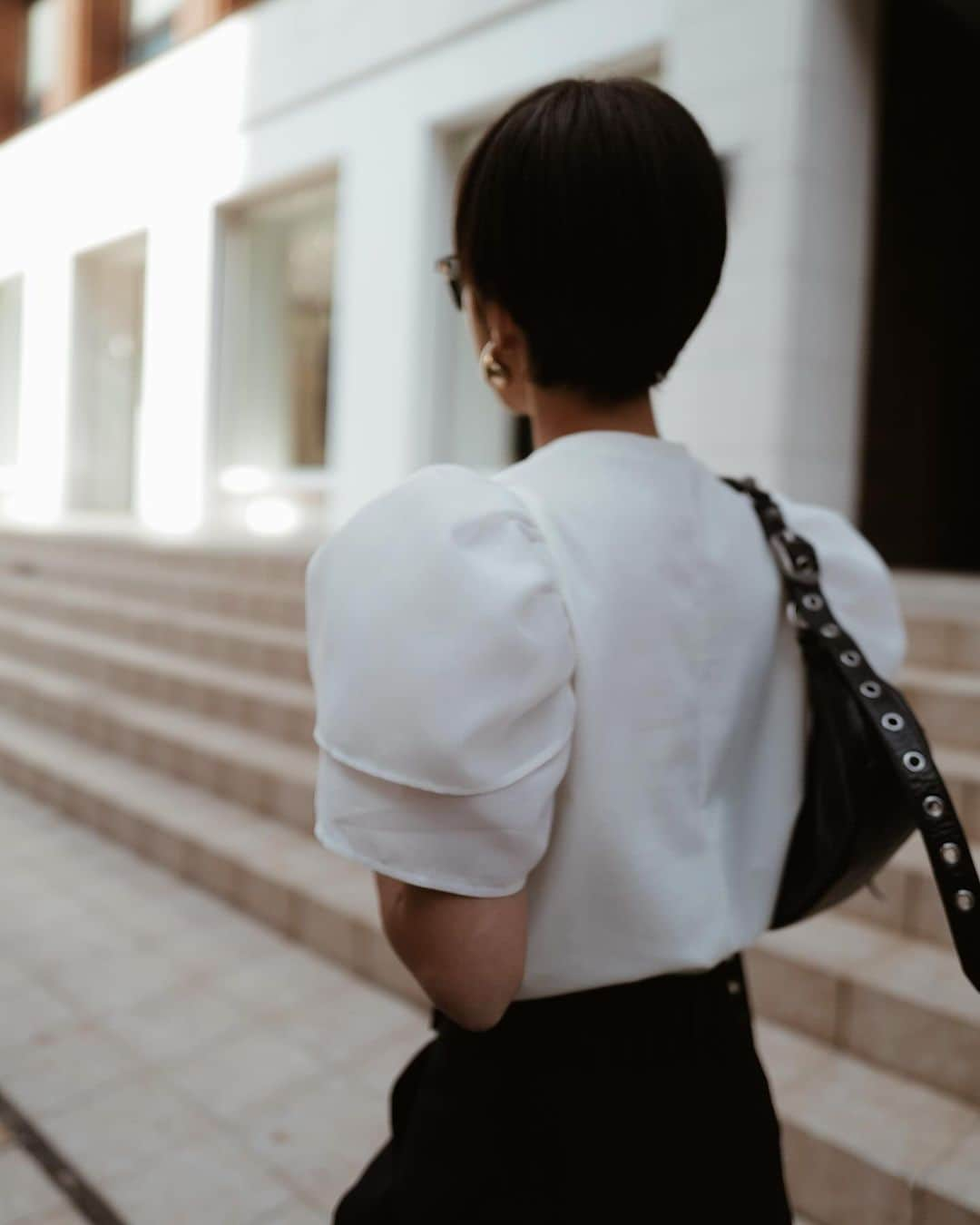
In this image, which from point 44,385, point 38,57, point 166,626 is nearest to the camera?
point 166,626

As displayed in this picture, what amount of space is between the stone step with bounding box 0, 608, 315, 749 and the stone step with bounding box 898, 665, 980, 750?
2420 millimetres

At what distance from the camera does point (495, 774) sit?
0.71 meters

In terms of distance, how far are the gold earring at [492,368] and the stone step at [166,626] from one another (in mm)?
4190

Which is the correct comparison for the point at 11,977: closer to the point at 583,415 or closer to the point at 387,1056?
the point at 387,1056

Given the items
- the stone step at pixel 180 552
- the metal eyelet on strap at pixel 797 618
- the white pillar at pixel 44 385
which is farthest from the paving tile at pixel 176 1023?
the white pillar at pixel 44 385

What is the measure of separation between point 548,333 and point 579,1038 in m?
0.56

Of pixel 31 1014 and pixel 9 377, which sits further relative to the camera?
pixel 9 377

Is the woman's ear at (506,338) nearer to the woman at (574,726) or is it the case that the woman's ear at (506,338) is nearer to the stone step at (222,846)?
the woman at (574,726)

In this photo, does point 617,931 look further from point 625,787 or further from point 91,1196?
point 91,1196

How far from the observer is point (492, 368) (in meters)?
0.88

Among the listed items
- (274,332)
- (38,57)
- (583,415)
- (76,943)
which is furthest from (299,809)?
(38,57)

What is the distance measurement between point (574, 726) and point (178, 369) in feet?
33.5

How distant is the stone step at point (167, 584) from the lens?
19.3 ft

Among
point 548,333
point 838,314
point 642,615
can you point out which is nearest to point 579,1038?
point 642,615
